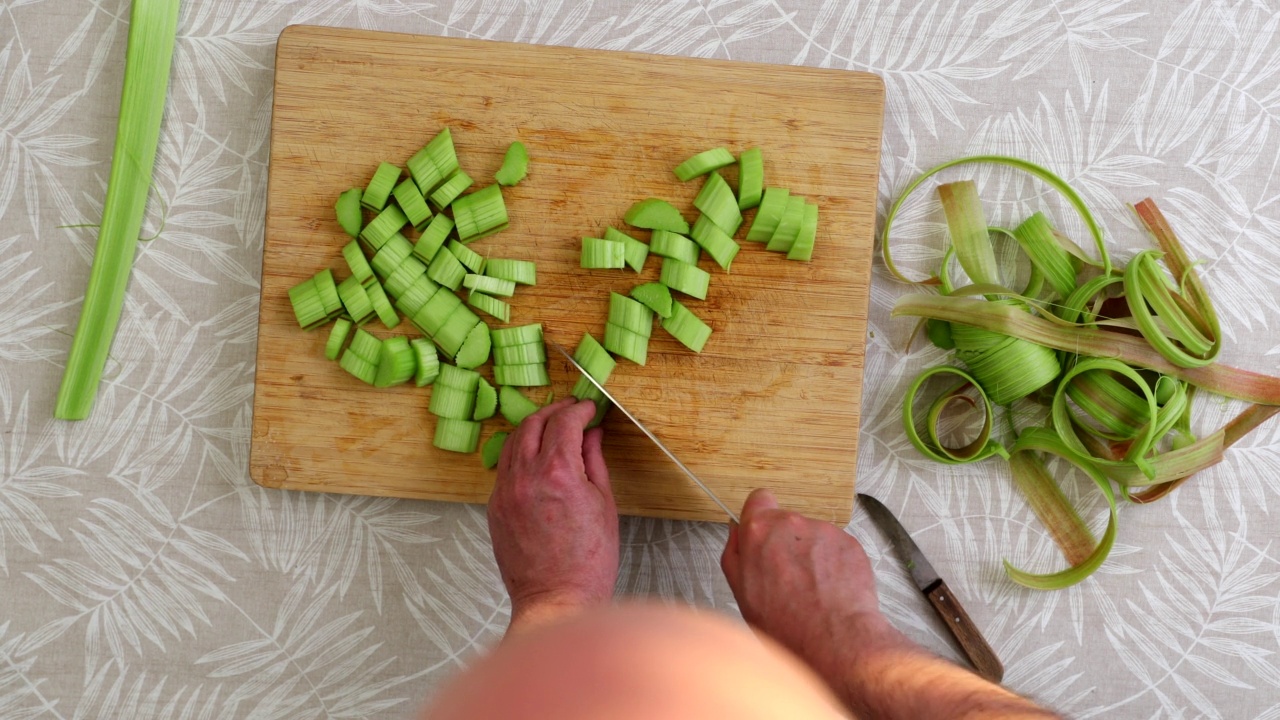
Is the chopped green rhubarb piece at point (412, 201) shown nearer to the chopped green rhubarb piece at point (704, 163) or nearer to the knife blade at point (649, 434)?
the knife blade at point (649, 434)

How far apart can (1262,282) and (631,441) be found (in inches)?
50.5

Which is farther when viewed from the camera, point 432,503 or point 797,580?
point 432,503

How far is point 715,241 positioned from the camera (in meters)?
1.60

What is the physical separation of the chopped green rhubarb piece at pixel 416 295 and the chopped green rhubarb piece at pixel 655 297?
1.25ft

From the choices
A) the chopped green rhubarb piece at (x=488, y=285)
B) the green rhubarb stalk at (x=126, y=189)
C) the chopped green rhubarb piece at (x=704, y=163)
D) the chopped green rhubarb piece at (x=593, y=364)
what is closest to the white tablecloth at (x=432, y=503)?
the green rhubarb stalk at (x=126, y=189)

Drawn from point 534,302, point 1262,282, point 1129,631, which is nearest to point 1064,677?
point 1129,631

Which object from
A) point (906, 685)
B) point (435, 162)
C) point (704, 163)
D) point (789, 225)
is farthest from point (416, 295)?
point (906, 685)

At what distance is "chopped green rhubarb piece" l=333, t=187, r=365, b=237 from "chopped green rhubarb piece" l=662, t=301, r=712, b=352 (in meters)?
0.60

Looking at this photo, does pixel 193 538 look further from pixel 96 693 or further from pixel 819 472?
pixel 819 472

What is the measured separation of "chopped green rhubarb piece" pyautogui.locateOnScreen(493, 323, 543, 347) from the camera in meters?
1.62

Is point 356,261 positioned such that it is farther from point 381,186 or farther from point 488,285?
point 488,285

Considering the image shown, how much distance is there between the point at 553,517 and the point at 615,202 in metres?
0.59

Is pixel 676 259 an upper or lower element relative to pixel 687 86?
lower

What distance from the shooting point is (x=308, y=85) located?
5.39 feet
